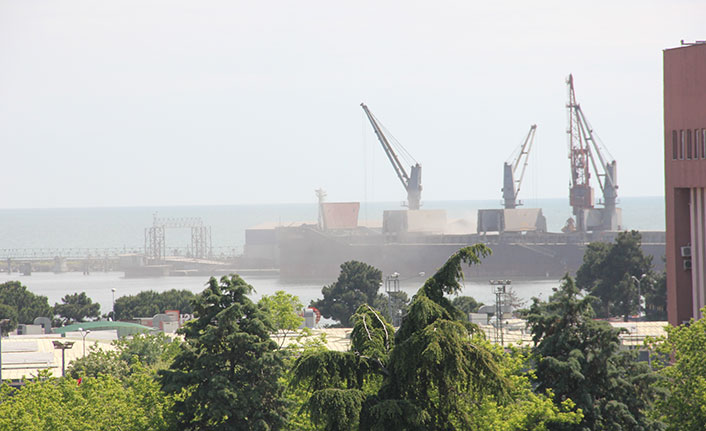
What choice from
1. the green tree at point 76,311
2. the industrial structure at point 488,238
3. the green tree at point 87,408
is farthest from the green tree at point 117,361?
the industrial structure at point 488,238

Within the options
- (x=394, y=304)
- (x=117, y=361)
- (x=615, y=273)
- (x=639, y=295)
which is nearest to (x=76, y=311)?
(x=394, y=304)

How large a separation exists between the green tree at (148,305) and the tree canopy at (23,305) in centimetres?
459

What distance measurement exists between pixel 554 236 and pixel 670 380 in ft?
469

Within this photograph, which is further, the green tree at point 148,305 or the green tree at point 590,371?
the green tree at point 148,305

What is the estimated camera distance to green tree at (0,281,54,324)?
67.7 metres

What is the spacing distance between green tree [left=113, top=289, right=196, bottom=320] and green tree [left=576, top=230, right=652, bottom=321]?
1103 inches

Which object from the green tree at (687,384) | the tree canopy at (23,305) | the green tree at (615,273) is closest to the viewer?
the green tree at (687,384)

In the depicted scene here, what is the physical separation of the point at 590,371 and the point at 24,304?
56668mm

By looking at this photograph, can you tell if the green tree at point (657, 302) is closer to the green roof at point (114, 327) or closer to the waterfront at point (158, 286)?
the green roof at point (114, 327)

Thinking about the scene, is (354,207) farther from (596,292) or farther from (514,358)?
(514,358)

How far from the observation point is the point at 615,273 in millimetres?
74688

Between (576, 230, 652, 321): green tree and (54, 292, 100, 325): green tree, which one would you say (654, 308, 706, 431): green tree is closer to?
(576, 230, 652, 321): green tree

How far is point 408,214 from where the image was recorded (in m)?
170

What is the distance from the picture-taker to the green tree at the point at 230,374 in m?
19.9
